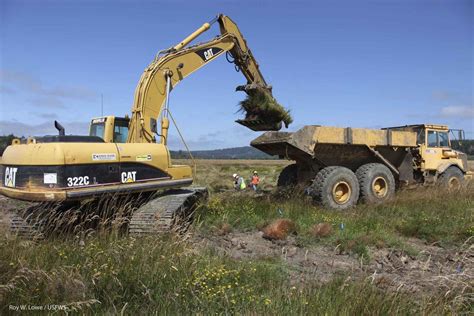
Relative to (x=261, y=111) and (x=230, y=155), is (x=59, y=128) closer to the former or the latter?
(x=261, y=111)

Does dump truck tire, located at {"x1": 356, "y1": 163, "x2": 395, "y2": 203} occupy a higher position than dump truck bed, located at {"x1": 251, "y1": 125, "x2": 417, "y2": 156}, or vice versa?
dump truck bed, located at {"x1": 251, "y1": 125, "x2": 417, "y2": 156}

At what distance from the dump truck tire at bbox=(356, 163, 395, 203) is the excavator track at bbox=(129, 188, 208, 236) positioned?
5.38 meters

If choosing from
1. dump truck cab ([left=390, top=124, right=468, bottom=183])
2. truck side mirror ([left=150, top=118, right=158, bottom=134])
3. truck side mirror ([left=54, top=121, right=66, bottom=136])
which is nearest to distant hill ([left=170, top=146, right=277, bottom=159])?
truck side mirror ([left=150, top=118, right=158, bottom=134])

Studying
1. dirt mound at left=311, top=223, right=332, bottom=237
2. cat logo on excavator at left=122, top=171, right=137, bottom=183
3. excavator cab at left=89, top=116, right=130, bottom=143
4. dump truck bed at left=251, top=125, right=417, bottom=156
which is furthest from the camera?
dump truck bed at left=251, top=125, right=417, bottom=156

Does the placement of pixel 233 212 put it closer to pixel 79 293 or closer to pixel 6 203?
pixel 79 293

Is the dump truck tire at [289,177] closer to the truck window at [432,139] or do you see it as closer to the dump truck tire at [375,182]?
the dump truck tire at [375,182]

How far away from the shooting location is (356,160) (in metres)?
12.6

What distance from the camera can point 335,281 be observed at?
4816mm

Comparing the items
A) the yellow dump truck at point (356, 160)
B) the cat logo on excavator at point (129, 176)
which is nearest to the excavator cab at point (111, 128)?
the cat logo on excavator at point (129, 176)

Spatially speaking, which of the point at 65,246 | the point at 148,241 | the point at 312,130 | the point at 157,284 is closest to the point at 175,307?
the point at 157,284

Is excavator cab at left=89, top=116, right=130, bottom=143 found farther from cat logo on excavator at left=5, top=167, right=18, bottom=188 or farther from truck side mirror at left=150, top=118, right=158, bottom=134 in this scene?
cat logo on excavator at left=5, top=167, right=18, bottom=188

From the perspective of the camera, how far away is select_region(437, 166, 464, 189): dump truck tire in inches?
575

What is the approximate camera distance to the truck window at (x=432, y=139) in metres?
14.9

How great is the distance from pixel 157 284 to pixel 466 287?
302 centimetres
